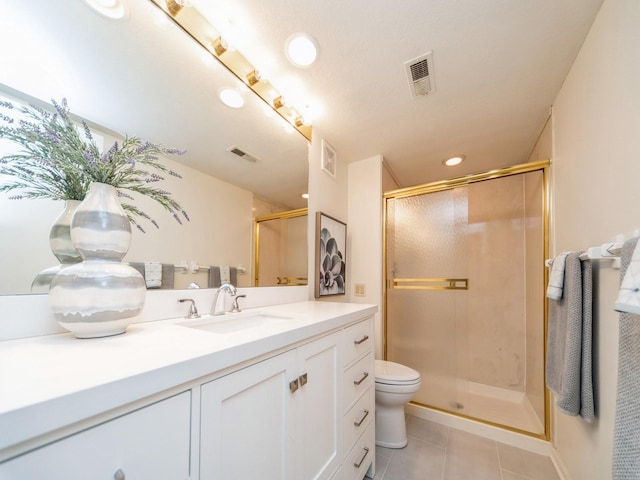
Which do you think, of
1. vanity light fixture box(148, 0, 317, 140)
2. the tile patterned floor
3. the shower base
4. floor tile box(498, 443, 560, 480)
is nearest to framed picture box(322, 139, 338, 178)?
Answer: vanity light fixture box(148, 0, 317, 140)

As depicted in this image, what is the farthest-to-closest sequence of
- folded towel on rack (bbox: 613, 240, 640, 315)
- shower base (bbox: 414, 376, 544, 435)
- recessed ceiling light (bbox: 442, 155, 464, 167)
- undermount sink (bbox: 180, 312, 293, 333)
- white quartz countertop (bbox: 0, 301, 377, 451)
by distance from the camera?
recessed ceiling light (bbox: 442, 155, 464, 167)
shower base (bbox: 414, 376, 544, 435)
undermount sink (bbox: 180, 312, 293, 333)
folded towel on rack (bbox: 613, 240, 640, 315)
white quartz countertop (bbox: 0, 301, 377, 451)

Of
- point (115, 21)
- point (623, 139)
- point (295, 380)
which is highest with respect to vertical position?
point (115, 21)

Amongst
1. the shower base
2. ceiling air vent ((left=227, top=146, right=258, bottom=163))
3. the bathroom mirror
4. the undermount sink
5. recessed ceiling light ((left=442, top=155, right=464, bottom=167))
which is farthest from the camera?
recessed ceiling light ((left=442, top=155, right=464, bottom=167))

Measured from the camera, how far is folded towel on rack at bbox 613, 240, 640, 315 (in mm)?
521

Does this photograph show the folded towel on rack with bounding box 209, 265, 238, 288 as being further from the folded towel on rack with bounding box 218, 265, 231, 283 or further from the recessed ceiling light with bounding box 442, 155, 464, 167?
the recessed ceiling light with bounding box 442, 155, 464, 167

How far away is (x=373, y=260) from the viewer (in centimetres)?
214

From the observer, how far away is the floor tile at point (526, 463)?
1.37m

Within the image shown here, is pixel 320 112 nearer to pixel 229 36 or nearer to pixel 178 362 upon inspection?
pixel 229 36

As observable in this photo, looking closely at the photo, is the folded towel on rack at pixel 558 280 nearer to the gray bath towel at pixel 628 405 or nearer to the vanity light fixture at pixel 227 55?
the gray bath towel at pixel 628 405

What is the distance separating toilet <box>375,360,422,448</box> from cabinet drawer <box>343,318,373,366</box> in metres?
0.40

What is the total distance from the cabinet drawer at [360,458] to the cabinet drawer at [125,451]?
886mm

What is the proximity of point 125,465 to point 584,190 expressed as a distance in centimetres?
179

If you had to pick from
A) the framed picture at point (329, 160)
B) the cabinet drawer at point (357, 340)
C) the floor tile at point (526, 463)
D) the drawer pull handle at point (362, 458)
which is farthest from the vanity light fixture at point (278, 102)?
the floor tile at point (526, 463)

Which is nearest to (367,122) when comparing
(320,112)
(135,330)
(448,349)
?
(320,112)
